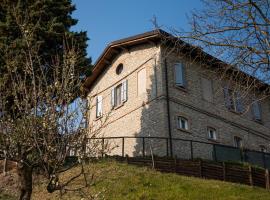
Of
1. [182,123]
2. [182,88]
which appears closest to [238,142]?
[182,123]

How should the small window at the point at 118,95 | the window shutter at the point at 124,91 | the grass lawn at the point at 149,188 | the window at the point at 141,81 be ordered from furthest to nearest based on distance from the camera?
the small window at the point at 118,95
the window shutter at the point at 124,91
the window at the point at 141,81
the grass lawn at the point at 149,188

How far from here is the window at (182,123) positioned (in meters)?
22.9

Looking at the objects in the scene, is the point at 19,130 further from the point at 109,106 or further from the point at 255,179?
the point at 109,106

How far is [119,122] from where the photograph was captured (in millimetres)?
24969

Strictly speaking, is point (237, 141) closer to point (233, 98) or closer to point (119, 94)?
point (119, 94)

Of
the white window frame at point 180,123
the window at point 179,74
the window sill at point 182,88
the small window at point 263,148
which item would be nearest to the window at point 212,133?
the white window frame at point 180,123

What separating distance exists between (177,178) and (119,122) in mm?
9020

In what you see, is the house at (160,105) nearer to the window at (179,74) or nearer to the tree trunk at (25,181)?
the window at (179,74)

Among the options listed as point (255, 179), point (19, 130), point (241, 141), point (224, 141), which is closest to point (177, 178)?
Answer: point (255, 179)

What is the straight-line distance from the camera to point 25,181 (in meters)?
9.79

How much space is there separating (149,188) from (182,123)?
8.52 meters

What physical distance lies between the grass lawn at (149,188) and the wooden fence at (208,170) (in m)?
0.82

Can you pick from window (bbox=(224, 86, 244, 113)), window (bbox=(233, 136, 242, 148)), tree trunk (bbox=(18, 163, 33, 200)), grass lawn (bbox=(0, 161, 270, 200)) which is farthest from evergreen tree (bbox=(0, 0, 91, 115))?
window (bbox=(233, 136, 242, 148))

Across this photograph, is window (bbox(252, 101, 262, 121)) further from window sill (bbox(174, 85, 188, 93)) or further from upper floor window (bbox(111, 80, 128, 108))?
upper floor window (bbox(111, 80, 128, 108))
